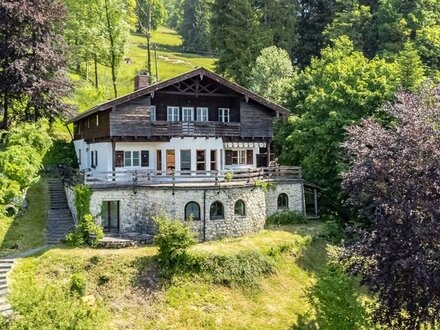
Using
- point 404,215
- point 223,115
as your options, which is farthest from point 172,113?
point 404,215

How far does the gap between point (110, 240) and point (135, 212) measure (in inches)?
97.7

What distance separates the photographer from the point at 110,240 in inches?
1104

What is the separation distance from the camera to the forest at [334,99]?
1933 cm

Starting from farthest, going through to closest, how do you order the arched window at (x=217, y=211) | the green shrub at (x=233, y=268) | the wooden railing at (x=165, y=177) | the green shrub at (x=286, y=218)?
the green shrub at (x=286, y=218) < the arched window at (x=217, y=211) < the wooden railing at (x=165, y=177) < the green shrub at (x=233, y=268)

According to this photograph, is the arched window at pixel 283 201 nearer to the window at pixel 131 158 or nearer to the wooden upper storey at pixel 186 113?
the wooden upper storey at pixel 186 113

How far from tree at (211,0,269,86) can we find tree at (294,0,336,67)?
1085 cm

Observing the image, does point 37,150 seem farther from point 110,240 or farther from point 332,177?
point 332,177

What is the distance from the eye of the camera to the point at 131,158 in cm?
3384

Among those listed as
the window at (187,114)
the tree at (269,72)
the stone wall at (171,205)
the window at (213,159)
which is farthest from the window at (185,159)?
the tree at (269,72)

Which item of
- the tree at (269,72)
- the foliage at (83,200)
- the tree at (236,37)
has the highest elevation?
the tree at (236,37)

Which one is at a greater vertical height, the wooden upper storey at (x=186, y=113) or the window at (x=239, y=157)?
the wooden upper storey at (x=186, y=113)

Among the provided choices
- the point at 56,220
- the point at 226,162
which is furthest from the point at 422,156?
the point at 56,220

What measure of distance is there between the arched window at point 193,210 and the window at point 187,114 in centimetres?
808

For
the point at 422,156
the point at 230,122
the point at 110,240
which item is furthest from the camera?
the point at 230,122
